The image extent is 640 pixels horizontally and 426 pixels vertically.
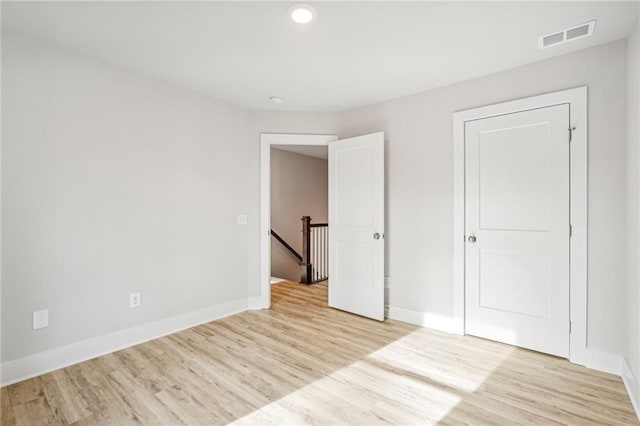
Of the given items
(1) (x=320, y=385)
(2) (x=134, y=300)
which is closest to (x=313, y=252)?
(2) (x=134, y=300)

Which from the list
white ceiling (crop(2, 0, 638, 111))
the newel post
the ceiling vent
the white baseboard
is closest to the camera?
white ceiling (crop(2, 0, 638, 111))

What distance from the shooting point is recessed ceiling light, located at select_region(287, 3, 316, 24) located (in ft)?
6.13

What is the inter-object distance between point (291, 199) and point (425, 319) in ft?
12.7

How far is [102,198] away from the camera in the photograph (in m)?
2.58

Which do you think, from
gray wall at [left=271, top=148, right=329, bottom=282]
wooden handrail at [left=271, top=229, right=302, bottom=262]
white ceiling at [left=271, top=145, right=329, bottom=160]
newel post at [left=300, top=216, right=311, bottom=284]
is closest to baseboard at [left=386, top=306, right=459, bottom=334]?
newel post at [left=300, top=216, right=311, bottom=284]

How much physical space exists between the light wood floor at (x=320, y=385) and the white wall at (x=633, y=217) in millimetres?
210

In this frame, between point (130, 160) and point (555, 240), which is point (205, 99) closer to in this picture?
point (130, 160)

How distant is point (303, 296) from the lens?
4.36 m

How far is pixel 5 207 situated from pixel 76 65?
1192 mm

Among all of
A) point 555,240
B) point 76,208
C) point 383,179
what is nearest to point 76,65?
point 76,208

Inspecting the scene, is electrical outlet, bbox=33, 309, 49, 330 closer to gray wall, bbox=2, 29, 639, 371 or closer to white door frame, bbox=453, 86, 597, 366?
gray wall, bbox=2, 29, 639, 371

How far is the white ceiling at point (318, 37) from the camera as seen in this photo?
1.90 meters

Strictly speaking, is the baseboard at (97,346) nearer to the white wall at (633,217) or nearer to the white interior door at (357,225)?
the white interior door at (357,225)

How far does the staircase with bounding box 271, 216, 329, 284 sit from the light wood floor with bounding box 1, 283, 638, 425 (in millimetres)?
2116
